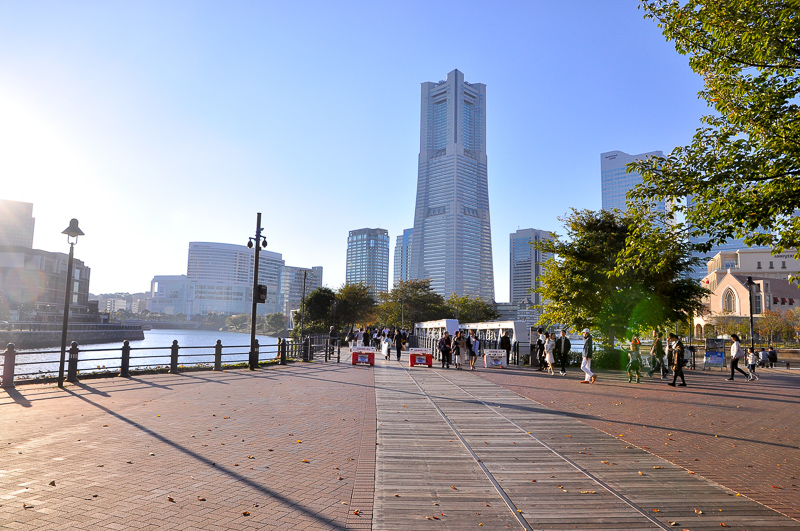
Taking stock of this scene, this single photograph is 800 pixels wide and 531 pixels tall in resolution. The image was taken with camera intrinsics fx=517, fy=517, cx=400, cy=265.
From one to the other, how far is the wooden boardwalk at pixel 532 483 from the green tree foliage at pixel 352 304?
186 feet

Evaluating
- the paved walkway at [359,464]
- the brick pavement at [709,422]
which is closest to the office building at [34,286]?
the paved walkway at [359,464]

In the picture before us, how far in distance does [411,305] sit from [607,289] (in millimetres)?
51040

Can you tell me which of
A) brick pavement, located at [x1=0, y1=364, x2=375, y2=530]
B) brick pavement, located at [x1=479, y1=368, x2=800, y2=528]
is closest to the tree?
brick pavement, located at [x1=479, y1=368, x2=800, y2=528]

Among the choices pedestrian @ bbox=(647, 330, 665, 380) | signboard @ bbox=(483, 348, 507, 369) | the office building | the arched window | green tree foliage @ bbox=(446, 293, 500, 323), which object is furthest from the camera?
→ the office building

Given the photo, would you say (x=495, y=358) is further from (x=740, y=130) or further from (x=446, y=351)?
(x=740, y=130)

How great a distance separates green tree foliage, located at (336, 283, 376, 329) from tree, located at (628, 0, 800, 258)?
187ft

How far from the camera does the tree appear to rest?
363 inches

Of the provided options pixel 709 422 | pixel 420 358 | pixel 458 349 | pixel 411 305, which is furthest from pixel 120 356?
pixel 411 305

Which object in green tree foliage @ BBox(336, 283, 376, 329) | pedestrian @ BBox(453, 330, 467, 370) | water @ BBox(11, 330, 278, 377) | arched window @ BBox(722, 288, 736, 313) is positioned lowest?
water @ BBox(11, 330, 278, 377)

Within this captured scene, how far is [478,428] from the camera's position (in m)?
9.83

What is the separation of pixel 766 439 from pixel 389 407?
7.42 metres

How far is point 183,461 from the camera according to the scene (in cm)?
694

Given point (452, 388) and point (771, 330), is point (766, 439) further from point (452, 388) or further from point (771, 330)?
point (771, 330)

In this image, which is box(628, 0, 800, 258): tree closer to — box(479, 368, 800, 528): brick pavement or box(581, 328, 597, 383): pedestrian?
box(479, 368, 800, 528): brick pavement
